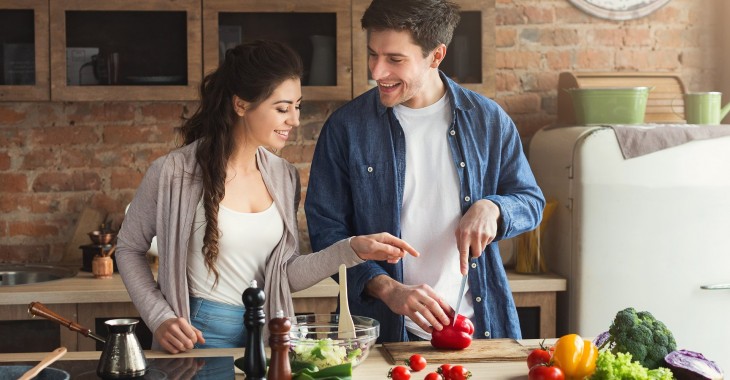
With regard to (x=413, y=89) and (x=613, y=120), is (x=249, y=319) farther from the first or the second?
(x=613, y=120)

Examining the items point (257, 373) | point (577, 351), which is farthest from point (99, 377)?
point (577, 351)

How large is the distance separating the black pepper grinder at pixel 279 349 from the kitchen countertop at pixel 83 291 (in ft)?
5.09

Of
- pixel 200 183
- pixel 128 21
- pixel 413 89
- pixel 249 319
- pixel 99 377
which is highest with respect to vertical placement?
pixel 128 21

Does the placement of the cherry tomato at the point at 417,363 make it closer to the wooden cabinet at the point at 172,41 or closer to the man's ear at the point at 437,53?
the man's ear at the point at 437,53

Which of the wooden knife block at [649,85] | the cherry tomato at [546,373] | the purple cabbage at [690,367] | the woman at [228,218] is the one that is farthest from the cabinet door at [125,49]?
the purple cabbage at [690,367]

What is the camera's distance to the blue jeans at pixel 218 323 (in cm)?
235

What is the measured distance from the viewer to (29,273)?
11.8 feet

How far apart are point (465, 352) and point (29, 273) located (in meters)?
2.13

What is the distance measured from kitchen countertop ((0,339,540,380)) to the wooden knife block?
185 cm

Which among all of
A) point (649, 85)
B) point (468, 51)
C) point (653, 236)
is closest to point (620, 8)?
point (649, 85)

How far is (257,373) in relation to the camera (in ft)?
5.54

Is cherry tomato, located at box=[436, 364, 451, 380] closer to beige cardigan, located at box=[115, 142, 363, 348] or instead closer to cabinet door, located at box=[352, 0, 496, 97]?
beige cardigan, located at box=[115, 142, 363, 348]

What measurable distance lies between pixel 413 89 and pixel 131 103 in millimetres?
1820

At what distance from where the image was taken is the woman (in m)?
2.36
